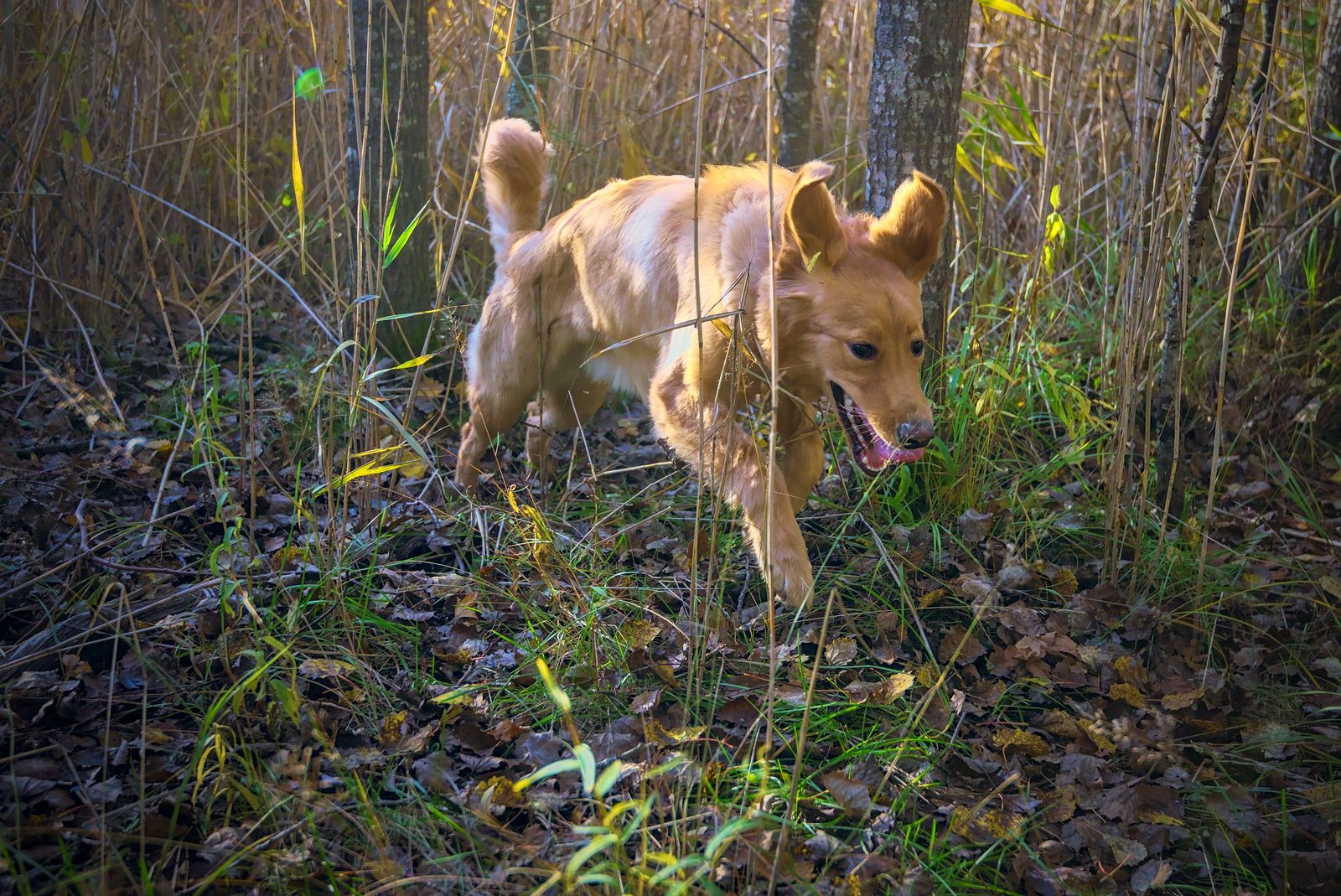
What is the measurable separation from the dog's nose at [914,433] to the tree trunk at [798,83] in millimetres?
2364

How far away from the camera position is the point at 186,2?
4.89 m

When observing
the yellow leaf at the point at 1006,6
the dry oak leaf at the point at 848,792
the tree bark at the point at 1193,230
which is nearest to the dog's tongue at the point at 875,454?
the tree bark at the point at 1193,230

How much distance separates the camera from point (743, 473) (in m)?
2.89

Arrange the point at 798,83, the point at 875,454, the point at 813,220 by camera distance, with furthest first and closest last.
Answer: the point at 798,83 → the point at 875,454 → the point at 813,220

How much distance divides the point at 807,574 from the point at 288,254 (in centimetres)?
394

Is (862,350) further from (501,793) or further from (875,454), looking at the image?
(501,793)

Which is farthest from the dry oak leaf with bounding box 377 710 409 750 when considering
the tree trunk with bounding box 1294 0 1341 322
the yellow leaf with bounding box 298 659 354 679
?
the tree trunk with bounding box 1294 0 1341 322

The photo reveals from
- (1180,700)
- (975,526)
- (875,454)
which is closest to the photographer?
(1180,700)

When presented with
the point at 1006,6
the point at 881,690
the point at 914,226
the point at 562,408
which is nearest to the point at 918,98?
the point at 1006,6

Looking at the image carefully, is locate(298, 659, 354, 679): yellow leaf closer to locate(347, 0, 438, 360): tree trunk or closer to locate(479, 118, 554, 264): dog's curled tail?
locate(347, 0, 438, 360): tree trunk

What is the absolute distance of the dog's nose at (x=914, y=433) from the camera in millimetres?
2779

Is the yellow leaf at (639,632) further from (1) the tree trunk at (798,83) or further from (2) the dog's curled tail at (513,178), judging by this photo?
(1) the tree trunk at (798,83)

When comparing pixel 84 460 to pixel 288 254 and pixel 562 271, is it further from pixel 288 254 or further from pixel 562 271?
pixel 288 254

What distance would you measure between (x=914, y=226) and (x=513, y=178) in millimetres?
1658
